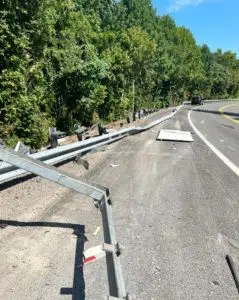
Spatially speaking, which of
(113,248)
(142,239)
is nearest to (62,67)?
(142,239)

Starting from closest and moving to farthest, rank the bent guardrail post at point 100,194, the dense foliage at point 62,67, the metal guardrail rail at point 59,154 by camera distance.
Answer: the bent guardrail post at point 100,194 → the metal guardrail rail at point 59,154 → the dense foliage at point 62,67

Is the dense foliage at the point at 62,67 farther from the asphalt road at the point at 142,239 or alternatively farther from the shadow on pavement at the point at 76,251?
the shadow on pavement at the point at 76,251

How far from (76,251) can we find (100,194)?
28.2 inches

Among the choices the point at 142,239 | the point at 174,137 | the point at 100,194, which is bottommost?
the point at 174,137

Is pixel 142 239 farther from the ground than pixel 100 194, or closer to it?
closer to it

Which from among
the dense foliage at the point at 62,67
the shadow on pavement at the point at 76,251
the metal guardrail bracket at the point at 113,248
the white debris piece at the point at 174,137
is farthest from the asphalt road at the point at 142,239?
the dense foliage at the point at 62,67

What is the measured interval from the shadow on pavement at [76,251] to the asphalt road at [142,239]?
0.01 meters

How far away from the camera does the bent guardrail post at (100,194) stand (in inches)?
121

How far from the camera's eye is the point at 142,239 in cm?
477

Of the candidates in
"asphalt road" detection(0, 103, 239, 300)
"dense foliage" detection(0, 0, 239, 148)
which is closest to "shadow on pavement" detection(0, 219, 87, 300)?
"asphalt road" detection(0, 103, 239, 300)

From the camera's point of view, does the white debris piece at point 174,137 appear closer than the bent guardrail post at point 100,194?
No

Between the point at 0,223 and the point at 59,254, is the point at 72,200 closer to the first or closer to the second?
the point at 0,223

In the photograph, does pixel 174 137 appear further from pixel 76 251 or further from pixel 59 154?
pixel 76 251

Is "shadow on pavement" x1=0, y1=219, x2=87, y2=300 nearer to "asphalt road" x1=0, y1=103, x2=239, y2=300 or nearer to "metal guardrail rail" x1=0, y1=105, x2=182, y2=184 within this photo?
"asphalt road" x1=0, y1=103, x2=239, y2=300
